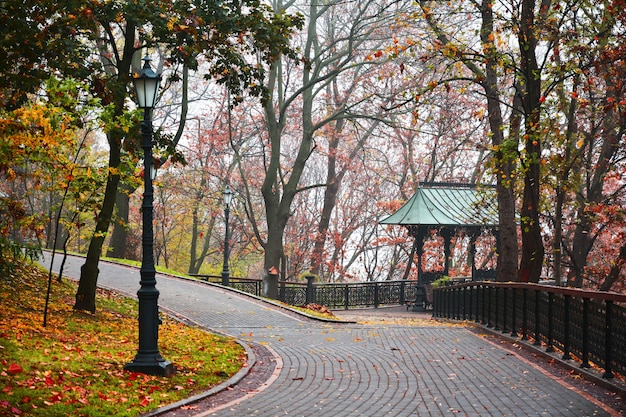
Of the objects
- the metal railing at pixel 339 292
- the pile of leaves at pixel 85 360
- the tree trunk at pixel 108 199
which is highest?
the tree trunk at pixel 108 199

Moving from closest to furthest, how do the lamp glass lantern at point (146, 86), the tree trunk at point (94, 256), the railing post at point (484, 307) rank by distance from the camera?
1. the lamp glass lantern at point (146, 86)
2. the tree trunk at point (94, 256)
3. the railing post at point (484, 307)

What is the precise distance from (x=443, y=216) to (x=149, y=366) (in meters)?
22.0

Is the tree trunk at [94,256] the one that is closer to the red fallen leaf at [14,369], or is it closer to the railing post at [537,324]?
the red fallen leaf at [14,369]

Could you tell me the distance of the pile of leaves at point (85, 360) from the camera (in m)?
7.68

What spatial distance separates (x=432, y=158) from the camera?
3891 cm

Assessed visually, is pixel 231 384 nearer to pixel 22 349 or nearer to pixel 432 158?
pixel 22 349

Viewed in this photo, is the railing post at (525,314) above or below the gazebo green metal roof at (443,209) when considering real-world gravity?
below

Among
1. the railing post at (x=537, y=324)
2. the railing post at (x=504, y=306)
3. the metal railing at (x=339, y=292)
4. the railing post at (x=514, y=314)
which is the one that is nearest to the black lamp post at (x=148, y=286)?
the railing post at (x=537, y=324)

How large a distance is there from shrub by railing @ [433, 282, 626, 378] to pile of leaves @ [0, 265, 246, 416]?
488 cm

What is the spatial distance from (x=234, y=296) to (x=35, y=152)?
42.0 ft

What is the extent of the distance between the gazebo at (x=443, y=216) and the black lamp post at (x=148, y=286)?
20.2m

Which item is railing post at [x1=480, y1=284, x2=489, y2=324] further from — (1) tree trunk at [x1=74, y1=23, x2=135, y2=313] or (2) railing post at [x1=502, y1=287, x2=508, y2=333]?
(1) tree trunk at [x1=74, y1=23, x2=135, y2=313]

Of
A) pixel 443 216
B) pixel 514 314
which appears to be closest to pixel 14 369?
pixel 514 314

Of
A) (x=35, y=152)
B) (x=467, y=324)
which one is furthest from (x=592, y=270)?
(x=35, y=152)
